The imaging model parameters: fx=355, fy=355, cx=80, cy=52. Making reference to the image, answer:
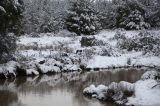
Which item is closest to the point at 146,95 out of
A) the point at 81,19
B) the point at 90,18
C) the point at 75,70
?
the point at 75,70

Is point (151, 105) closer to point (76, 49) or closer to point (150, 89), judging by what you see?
point (150, 89)

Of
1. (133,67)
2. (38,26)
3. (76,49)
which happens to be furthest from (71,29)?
(133,67)

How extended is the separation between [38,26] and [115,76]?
29223mm

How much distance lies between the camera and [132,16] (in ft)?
144

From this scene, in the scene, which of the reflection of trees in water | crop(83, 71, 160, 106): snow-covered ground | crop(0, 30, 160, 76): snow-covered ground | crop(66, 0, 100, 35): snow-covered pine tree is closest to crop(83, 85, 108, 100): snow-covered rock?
crop(83, 71, 160, 106): snow-covered ground

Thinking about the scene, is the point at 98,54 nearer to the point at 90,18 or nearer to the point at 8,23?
the point at 8,23

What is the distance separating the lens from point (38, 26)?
162 feet

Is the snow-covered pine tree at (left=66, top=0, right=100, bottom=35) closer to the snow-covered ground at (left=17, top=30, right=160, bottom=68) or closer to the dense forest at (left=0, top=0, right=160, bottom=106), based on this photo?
the dense forest at (left=0, top=0, right=160, bottom=106)

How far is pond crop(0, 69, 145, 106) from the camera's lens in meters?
15.0

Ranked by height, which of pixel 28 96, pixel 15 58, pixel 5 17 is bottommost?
pixel 28 96

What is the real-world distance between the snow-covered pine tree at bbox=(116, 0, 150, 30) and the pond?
65.0 ft

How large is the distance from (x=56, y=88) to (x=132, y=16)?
27.5 meters

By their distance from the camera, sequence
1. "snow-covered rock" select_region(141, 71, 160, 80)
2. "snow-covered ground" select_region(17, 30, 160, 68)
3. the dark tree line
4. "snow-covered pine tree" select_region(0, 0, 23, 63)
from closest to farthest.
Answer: "snow-covered rock" select_region(141, 71, 160, 80) → "snow-covered pine tree" select_region(0, 0, 23, 63) → "snow-covered ground" select_region(17, 30, 160, 68) → the dark tree line

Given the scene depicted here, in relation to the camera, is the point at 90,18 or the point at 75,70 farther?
the point at 90,18
